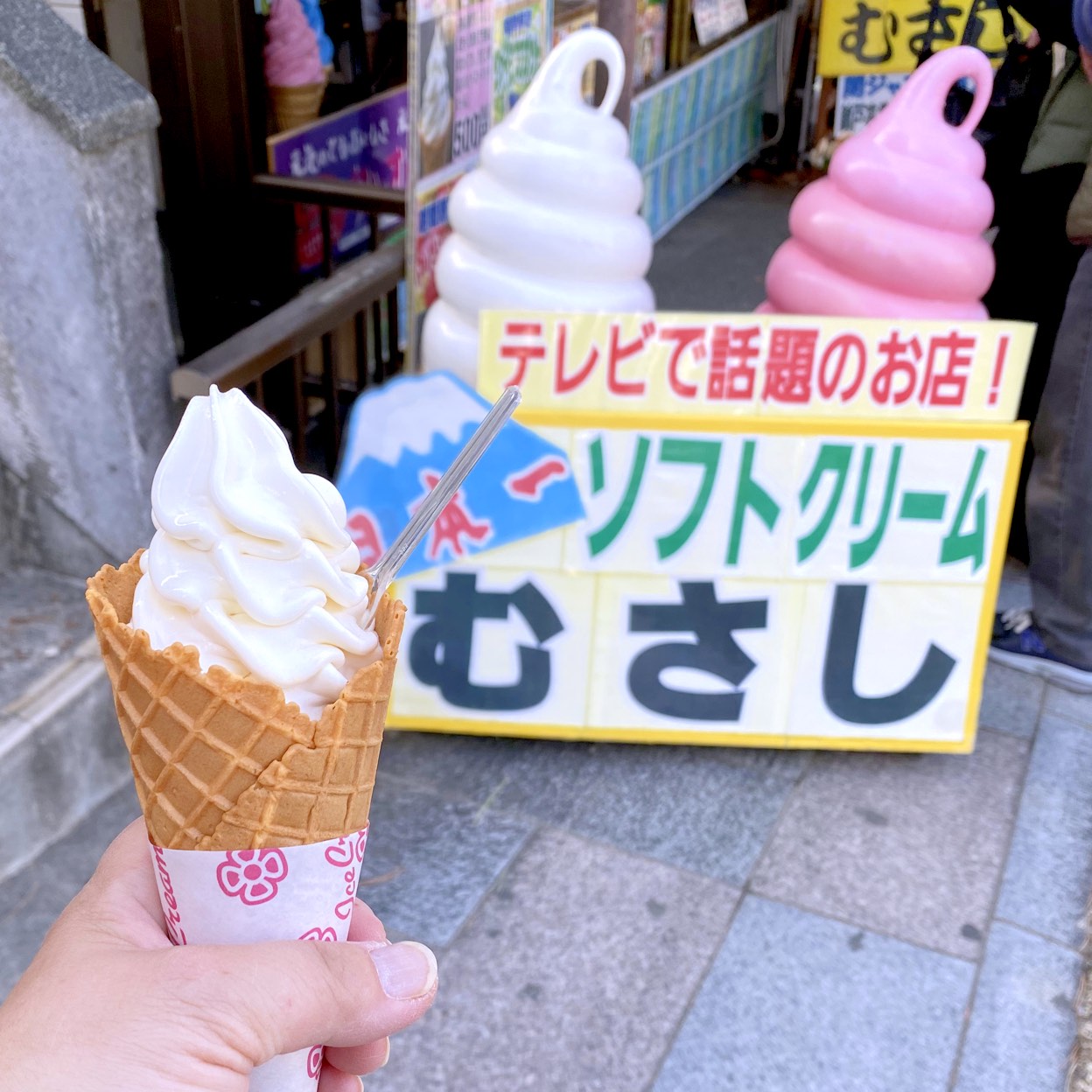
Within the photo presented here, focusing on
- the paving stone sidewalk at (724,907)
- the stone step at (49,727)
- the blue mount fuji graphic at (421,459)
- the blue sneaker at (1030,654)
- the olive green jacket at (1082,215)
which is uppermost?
the olive green jacket at (1082,215)

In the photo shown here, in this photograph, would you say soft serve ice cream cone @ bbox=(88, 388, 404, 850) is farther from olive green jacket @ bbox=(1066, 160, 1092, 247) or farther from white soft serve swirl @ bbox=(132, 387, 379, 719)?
olive green jacket @ bbox=(1066, 160, 1092, 247)

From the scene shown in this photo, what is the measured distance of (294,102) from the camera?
4.58 metres

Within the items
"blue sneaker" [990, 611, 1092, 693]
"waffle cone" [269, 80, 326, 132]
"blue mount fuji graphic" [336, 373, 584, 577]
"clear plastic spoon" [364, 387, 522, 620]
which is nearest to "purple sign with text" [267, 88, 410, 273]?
"waffle cone" [269, 80, 326, 132]

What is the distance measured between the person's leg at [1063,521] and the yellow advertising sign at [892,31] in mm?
3383

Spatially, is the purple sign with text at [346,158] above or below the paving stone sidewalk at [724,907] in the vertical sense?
above

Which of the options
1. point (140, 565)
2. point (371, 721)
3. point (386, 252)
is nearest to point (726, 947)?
point (371, 721)

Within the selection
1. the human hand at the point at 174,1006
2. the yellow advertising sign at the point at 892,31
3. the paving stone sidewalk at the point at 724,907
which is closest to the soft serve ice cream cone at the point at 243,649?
the human hand at the point at 174,1006

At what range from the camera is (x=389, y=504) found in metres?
3.12

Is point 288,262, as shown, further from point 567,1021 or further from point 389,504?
point 567,1021

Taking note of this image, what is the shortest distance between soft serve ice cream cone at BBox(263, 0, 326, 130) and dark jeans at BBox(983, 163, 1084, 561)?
→ 2.78m

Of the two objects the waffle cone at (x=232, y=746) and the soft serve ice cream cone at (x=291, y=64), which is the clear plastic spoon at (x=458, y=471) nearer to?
the waffle cone at (x=232, y=746)

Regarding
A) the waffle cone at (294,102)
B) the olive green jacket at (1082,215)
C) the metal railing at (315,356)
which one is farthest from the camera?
the waffle cone at (294,102)

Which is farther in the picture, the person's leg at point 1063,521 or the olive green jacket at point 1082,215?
the person's leg at point 1063,521

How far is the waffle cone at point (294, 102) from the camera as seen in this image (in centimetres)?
454
